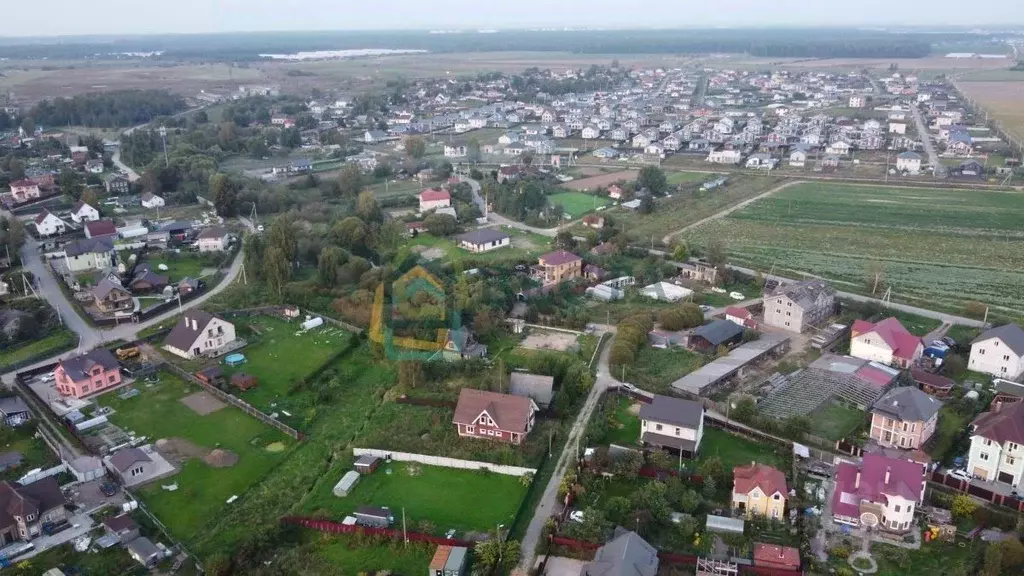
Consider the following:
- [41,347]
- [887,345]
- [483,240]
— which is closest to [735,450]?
[887,345]

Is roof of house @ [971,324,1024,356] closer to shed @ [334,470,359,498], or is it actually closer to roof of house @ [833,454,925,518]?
roof of house @ [833,454,925,518]

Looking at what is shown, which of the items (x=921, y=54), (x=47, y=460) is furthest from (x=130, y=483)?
(x=921, y=54)

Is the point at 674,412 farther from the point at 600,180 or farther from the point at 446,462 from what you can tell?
the point at 600,180

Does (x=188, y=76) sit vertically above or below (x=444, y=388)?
above

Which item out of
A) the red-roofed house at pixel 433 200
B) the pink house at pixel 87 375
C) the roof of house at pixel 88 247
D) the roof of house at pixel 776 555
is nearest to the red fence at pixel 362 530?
the roof of house at pixel 776 555

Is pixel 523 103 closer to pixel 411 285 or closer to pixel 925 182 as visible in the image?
pixel 925 182
